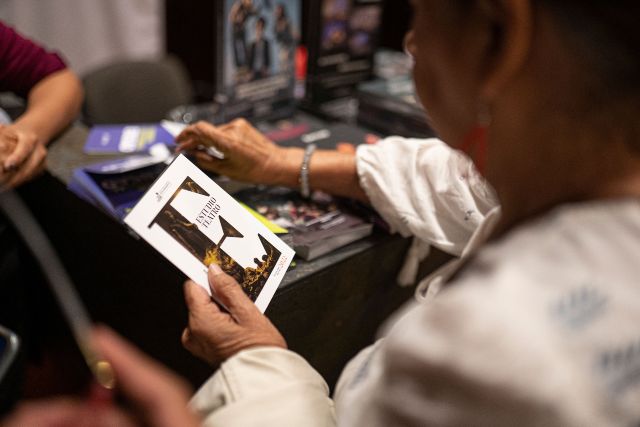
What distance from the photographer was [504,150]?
0.49 m

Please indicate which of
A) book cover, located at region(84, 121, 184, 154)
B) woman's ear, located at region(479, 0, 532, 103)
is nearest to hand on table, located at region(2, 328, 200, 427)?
woman's ear, located at region(479, 0, 532, 103)

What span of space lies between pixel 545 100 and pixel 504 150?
6 cm

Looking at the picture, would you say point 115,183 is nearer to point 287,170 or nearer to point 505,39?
point 287,170

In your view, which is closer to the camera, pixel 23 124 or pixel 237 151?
pixel 237 151

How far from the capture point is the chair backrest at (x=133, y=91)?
6.04 feet

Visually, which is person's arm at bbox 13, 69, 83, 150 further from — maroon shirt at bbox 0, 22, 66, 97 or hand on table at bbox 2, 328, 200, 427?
hand on table at bbox 2, 328, 200, 427

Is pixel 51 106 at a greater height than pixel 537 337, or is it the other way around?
pixel 537 337

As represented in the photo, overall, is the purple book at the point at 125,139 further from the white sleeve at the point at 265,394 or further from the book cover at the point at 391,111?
the white sleeve at the point at 265,394

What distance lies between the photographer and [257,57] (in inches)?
52.2

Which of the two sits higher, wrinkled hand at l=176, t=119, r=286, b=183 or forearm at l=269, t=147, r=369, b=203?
wrinkled hand at l=176, t=119, r=286, b=183

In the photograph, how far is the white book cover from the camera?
768mm

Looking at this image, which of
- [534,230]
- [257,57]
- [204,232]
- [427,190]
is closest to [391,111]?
[257,57]

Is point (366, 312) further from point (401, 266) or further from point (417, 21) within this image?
point (417, 21)

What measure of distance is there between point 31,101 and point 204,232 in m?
0.73
